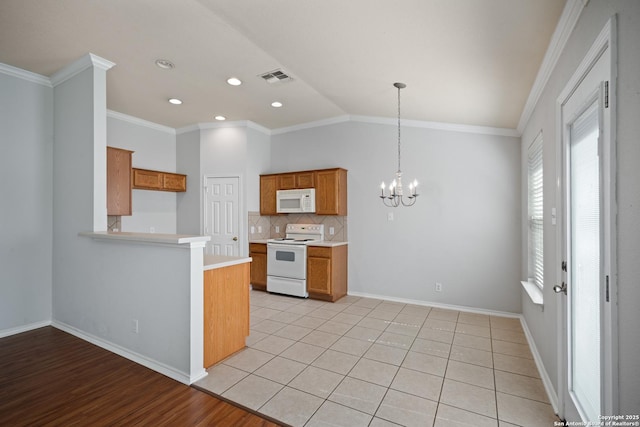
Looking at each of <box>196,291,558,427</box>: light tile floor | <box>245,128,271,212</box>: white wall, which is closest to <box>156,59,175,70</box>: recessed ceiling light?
<box>245,128,271,212</box>: white wall

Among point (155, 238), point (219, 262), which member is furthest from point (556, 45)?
point (155, 238)

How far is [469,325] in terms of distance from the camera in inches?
142

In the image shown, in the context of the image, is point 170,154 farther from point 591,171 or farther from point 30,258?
point 591,171

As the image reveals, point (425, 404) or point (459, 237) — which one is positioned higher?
point (459, 237)

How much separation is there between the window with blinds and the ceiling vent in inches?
105

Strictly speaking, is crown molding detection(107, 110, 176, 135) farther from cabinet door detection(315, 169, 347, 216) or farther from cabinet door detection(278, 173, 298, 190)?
cabinet door detection(315, 169, 347, 216)

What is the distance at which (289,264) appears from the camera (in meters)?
4.79

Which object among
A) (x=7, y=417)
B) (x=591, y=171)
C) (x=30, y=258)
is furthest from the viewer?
(x=30, y=258)

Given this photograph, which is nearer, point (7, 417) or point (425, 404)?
point (7, 417)

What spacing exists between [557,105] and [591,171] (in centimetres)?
70

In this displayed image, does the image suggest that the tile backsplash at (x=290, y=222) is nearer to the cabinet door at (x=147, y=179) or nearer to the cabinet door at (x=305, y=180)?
the cabinet door at (x=305, y=180)

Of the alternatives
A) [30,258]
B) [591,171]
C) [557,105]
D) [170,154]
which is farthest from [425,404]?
[170,154]

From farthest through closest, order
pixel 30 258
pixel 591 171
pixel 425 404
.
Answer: pixel 30 258 → pixel 425 404 → pixel 591 171

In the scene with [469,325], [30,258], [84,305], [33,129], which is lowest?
[469,325]
